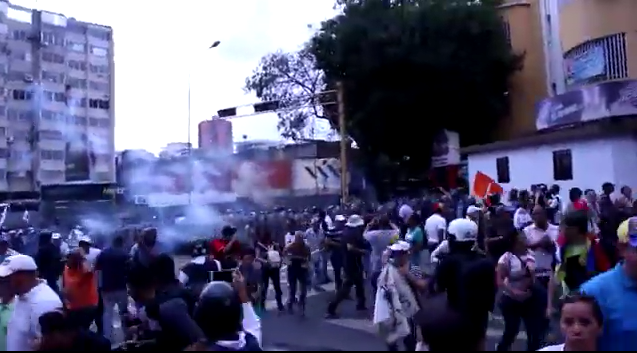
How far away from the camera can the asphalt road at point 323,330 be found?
10752 millimetres

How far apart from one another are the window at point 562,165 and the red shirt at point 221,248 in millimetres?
16443

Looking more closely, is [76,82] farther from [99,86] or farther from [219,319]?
[219,319]

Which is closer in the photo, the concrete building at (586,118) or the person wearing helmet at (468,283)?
the person wearing helmet at (468,283)

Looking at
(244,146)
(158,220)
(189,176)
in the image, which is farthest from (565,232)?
(244,146)

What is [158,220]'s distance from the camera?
3591cm

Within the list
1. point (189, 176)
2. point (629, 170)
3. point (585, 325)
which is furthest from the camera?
point (189, 176)

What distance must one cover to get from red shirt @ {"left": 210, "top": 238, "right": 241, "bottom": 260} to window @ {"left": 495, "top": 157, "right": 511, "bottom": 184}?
19.8 metres

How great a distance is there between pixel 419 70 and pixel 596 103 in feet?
39.9

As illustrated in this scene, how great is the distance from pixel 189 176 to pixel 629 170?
84.3 ft

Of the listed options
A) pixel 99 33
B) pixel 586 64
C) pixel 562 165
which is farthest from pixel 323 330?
pixel 99 33

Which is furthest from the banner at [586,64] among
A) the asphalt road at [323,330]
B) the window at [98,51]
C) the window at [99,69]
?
the window at [99,69]

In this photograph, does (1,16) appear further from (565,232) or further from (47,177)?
(565,232)

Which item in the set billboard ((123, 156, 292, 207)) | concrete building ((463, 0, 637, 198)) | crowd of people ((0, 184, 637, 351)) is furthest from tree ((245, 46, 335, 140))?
crowd of people ((0, 184, 637, 351))

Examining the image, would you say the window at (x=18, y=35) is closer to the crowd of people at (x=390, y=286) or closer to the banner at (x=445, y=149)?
the banner at (x=445, y=149)
